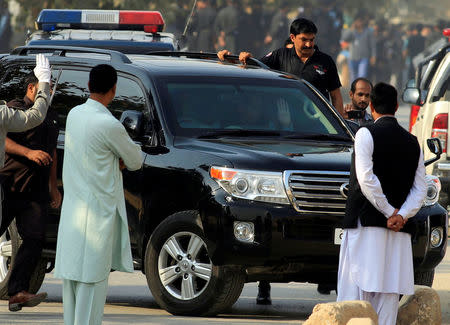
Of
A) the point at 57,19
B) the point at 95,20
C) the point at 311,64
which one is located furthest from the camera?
the point at 95,20

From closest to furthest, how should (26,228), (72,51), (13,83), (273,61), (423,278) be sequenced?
(26,228), (423,278), (72,51), (13,83), (273,61)

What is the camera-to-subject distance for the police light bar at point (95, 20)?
18406mm

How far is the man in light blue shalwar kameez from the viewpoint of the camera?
8383 mm

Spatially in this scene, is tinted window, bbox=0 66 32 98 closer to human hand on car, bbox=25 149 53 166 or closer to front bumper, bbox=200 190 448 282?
human hand on car, bbox=25 149 53 166

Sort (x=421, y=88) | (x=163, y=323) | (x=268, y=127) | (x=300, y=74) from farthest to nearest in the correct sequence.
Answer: (x=421, y=88) < (x=300, y=74) < (x=268, y=127) < (x=163, y=323)

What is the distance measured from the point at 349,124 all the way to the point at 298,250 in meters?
1.90

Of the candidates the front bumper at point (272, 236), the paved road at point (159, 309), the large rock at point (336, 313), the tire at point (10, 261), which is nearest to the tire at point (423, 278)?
the paved road at point (159, 309)

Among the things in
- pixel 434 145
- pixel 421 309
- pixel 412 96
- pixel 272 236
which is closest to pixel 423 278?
pixel 434 145

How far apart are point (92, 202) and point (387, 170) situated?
168 centimetres

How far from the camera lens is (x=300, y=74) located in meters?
13.3

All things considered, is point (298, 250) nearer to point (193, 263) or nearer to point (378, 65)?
point (193, 263)

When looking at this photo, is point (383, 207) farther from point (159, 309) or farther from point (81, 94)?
point (81, 94)

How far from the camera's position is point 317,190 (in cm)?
1008

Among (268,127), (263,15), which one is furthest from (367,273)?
(263,15)
